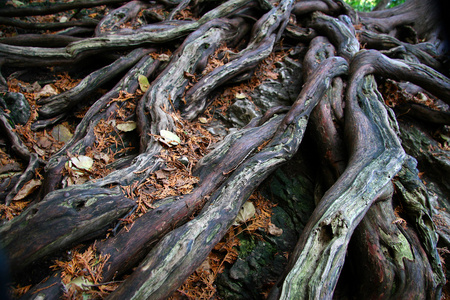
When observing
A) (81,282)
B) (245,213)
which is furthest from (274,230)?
(81,282)

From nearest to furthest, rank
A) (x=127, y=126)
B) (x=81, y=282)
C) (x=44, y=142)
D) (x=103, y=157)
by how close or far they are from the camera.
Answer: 1. (x=81, y=282)
2. (x=103, y=157)
3. (x=44, y=142)
4. (x=127, y=126)

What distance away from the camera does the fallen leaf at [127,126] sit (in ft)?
8.19

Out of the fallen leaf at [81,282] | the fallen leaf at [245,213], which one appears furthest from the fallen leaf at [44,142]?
the fallen leaf at [245,213]

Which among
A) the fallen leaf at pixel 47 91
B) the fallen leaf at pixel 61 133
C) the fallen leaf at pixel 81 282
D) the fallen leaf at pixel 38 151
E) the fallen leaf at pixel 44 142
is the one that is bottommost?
the fallen leaf at pixel 81 282

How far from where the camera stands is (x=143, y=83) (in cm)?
282

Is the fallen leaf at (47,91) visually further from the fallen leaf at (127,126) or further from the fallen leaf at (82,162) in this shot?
the fallen leaf at (82,162)

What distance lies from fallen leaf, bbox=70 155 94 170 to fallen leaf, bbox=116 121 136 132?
48 cm

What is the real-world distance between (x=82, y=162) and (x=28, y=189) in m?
0.43

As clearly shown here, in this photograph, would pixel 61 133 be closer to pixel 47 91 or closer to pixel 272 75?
pixel 47 91

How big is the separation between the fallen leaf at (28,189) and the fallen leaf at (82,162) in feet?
1.10

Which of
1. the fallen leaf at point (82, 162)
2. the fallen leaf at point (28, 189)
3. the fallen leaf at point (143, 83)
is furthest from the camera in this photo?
the fallen leaf at point (143, 83)

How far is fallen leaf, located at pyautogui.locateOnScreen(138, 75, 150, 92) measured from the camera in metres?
2.80

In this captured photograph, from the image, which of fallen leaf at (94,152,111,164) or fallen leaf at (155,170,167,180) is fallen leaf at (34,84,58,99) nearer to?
fallen leaf at (94,152,111,164)

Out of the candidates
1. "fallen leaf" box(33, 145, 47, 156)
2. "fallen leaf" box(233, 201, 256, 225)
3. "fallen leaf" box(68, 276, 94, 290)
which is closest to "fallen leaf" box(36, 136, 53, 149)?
"fallen leaf" box(33, 145, 47, 156)
